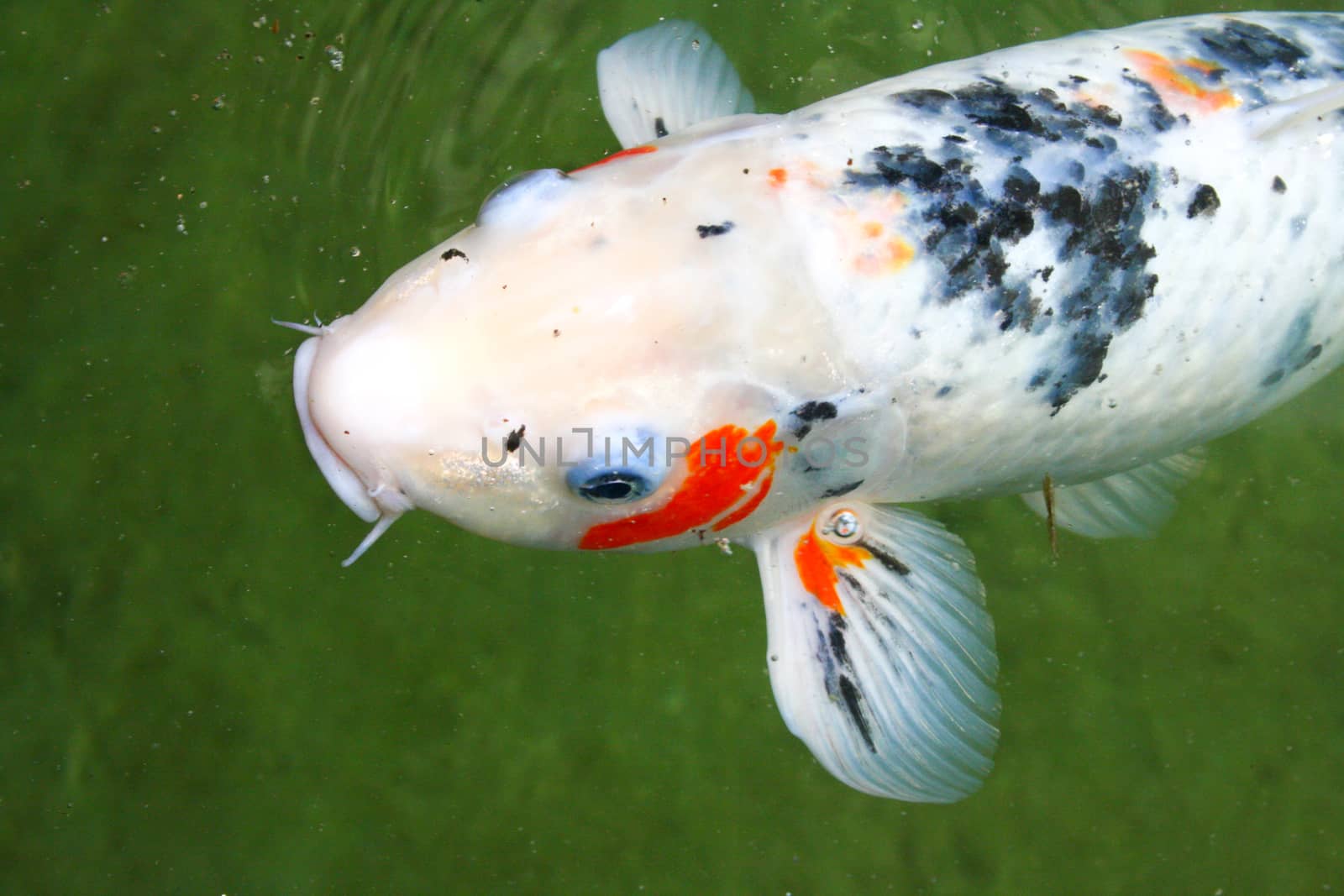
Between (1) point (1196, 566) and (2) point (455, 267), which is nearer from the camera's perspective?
(2) point (455, 267)

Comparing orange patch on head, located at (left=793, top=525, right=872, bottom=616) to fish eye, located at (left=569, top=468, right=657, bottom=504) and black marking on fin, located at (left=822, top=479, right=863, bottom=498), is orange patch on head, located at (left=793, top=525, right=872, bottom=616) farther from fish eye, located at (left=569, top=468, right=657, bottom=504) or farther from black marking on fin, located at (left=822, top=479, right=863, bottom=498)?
fish eye, located at (left=569, top=468, right=657, bottom=504)

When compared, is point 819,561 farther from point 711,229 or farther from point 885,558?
A: point 711,229

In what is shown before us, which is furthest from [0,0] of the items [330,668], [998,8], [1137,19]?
[1137,19]

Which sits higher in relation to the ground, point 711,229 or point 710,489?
point 711,229

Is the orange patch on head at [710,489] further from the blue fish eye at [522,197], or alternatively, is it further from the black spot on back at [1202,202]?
the black spot on back at [1202,202]

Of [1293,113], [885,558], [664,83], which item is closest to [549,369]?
[885,558]

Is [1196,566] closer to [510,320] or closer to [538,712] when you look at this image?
[538,712]
